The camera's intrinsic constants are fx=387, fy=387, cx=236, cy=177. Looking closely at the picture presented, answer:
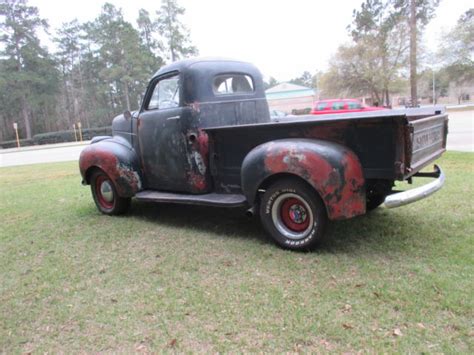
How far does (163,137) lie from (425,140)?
3.16 m

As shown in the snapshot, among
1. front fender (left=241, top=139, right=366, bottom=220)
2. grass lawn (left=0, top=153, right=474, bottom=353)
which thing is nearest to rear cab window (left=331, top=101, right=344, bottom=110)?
grass lawn (left=0, top=153, right=474, bottom=353)

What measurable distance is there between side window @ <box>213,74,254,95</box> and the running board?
143 centimetres

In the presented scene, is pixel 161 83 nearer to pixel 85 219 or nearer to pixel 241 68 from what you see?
pixel 241 68

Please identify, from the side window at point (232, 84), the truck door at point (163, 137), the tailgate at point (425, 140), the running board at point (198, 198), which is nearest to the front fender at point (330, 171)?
the tailgate at point (425, 140)

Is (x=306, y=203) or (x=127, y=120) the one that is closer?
(x=306, y=203)

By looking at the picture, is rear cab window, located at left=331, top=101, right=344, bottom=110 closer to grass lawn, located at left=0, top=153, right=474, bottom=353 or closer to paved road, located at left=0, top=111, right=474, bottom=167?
paved road, located at left=0, top=111, right=474, bottom=167

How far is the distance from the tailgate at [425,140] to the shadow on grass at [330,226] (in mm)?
860

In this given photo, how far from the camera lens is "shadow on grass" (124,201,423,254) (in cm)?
413

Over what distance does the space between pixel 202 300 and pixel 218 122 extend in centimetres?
255

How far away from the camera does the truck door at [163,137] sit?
5.00 m

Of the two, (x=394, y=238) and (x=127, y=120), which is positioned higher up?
(x=127, y=120)

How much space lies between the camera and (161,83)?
534cm

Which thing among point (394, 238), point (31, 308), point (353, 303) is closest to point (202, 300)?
point (353, 303)

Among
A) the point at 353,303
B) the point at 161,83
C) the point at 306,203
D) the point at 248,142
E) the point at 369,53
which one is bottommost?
the point at 353,303
